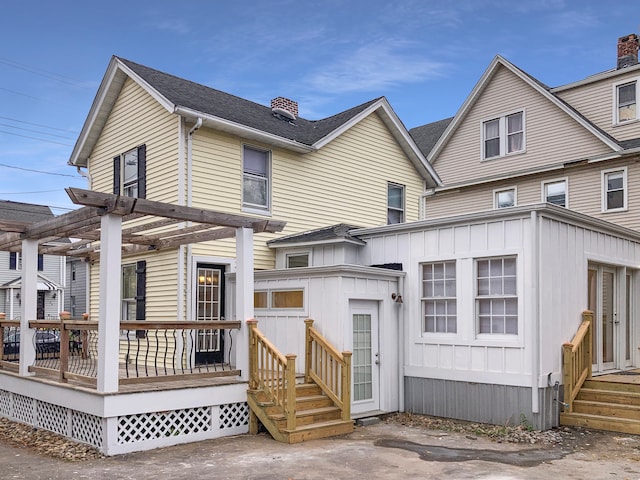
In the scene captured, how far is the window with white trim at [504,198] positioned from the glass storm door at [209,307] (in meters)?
11.6

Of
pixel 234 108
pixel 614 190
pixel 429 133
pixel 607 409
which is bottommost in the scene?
pixel 607 409

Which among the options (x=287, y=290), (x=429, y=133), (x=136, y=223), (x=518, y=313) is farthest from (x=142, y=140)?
(x=429, y=133)

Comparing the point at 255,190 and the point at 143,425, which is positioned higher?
the point at 255,190

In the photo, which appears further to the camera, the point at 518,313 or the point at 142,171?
the point at 142,171

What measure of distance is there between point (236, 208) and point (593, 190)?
37.5 feet

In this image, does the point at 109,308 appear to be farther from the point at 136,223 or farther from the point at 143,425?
the point at 136,223

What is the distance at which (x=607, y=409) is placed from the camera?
33.1 feet

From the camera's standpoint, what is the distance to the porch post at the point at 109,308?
831 centimetres

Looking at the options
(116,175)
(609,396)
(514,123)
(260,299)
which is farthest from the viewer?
(514,123)

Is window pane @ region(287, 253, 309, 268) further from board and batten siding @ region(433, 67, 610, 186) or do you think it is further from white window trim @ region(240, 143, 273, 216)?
board and batten siding @ region(433, 67, 610, 186)

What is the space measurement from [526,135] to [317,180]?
8449mm

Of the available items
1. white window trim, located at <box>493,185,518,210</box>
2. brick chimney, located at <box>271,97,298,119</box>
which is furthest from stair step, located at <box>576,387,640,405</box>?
brick chimney, located at <box>271,97,298,119</box>

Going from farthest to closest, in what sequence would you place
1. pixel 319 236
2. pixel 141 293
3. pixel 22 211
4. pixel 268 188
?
pixel 22 211
pixel 268 188
pixel 319 236
pixel 141 293

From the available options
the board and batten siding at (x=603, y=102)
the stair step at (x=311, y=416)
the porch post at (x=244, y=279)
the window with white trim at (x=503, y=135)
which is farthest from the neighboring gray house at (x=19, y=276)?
the board and batten siding at (x=603, y=102)
